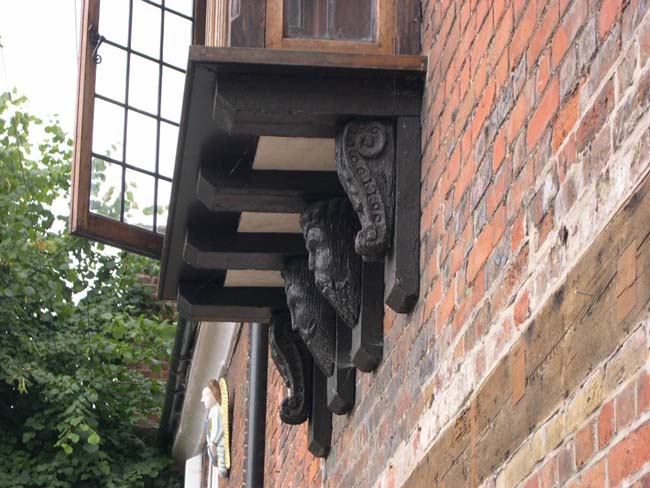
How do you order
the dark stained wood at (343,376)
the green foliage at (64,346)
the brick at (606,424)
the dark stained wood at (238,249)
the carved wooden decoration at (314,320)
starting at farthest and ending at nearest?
the green foliage at (64,346)
the dark stained wood at (238,249)
the carved wooden decoration at (314,320)
the dark stained wood at (343,376)
the brick at (606,424)

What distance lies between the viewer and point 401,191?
433cm

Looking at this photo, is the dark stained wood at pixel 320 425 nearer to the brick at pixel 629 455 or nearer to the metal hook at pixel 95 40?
the metal hook at pixel 95 40

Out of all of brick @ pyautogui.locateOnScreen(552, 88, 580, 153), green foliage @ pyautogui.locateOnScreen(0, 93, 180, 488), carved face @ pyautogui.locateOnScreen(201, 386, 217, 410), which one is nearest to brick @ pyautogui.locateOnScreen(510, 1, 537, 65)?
brick @ pyautogui.locateOnScreen(552, 88, 580, 153)

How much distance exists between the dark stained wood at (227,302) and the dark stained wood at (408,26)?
2.14 m

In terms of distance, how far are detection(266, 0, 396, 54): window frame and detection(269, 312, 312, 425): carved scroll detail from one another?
2.13 metres

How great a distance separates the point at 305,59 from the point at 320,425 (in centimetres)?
211

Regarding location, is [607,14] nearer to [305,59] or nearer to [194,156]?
[305,59]

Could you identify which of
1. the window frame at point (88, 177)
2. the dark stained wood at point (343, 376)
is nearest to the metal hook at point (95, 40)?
the window frame at point (88, 177)

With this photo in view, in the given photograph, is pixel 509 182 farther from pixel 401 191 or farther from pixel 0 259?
pixel 0 259

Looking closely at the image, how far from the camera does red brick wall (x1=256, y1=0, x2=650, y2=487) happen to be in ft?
8.50

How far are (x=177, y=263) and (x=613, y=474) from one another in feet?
11.8

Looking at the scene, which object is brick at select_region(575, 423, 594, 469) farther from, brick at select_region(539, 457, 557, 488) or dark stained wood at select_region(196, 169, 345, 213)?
dark stained wood at select_region(196, 169, 345, 213)

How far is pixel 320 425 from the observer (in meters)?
5.91

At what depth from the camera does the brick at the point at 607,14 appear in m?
2.72
